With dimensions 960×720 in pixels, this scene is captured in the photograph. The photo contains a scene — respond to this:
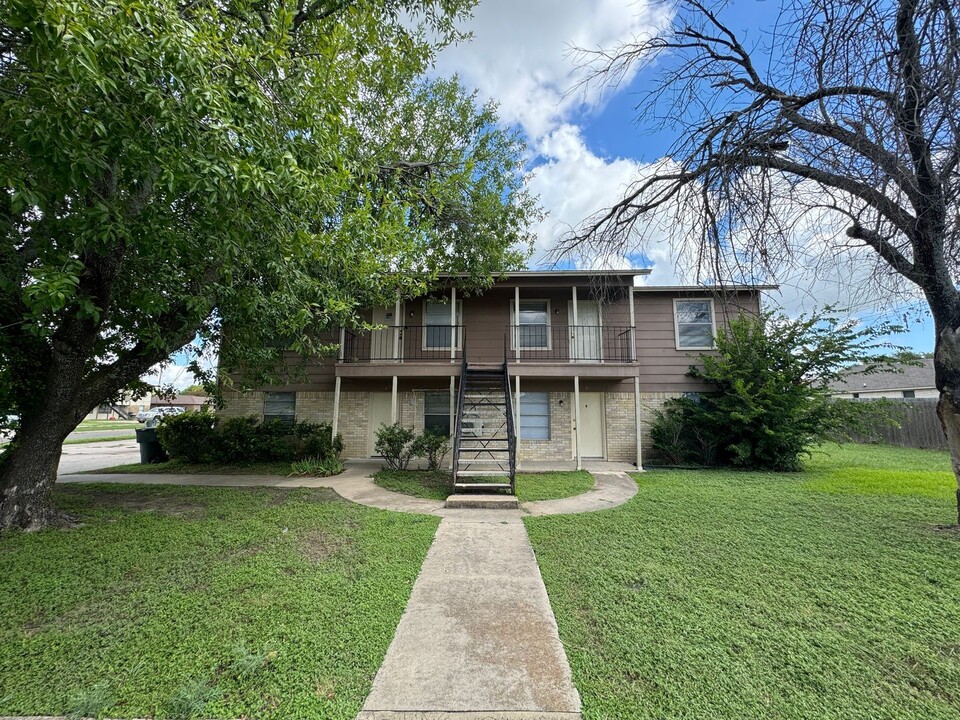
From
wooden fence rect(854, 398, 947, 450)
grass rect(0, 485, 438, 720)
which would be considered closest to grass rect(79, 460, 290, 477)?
grass rect(0, 485, 438, 720)

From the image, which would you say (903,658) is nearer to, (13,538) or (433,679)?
(433,679)

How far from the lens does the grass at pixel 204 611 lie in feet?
7.21

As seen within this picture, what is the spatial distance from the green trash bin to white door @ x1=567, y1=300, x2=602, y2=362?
37.2 feet

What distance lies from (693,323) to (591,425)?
402 cm

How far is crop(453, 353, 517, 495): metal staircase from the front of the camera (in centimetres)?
712

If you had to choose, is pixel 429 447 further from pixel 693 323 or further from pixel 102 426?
pixel 102 426

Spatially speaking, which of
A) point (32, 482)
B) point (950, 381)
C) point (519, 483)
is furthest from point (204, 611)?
point (950, 381)

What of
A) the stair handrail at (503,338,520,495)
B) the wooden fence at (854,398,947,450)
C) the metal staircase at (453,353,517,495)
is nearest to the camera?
the stair handrail at (503,338,520,495)

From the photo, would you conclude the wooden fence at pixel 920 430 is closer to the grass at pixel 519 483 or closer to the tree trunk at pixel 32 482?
the grass at pixel 519 483

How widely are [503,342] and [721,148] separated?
7.90m

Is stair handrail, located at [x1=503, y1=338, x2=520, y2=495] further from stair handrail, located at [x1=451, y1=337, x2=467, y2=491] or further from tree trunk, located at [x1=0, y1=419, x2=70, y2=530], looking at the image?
tree trunk, located at [x1=0, y1=419, x2=70, y2=530]

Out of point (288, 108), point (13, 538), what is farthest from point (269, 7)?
point (13, 538)

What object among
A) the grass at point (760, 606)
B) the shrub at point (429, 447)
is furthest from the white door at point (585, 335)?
the grass at point (760, 606)

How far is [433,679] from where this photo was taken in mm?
2324
